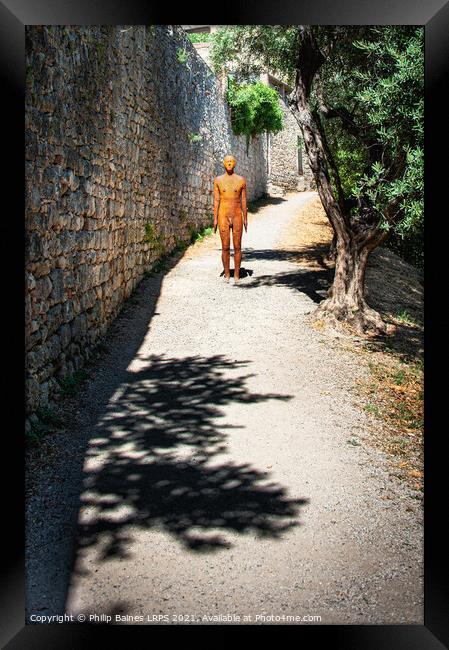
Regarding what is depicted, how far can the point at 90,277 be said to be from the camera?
6543 millimetres

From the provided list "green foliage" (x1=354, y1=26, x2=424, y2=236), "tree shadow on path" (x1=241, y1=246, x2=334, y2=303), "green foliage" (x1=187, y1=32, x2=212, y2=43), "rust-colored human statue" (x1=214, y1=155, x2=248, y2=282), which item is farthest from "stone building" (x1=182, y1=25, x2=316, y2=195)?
"green foliage" (x1=354, y1=26, x2=424, y2=236)

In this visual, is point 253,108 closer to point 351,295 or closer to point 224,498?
point 351,295

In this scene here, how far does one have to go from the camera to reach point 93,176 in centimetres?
666

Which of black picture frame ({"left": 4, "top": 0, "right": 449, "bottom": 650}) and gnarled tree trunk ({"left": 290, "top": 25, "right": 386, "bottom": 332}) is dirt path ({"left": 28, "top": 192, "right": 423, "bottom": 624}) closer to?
black picture frame ({"left": 4, "top": 0, "right": 449, "bottom": 650})

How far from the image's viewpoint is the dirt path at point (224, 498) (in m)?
2.91

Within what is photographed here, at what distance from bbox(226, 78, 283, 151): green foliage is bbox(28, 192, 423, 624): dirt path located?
48.0 feet

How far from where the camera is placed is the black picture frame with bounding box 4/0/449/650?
268cm

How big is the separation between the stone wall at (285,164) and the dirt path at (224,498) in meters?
20.9

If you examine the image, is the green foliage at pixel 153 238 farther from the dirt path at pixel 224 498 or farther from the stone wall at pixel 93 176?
the dirt path at pixel 224 498

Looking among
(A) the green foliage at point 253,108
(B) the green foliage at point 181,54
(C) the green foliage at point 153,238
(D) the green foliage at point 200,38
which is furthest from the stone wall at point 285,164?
(C) the green foliage at point 153,238
